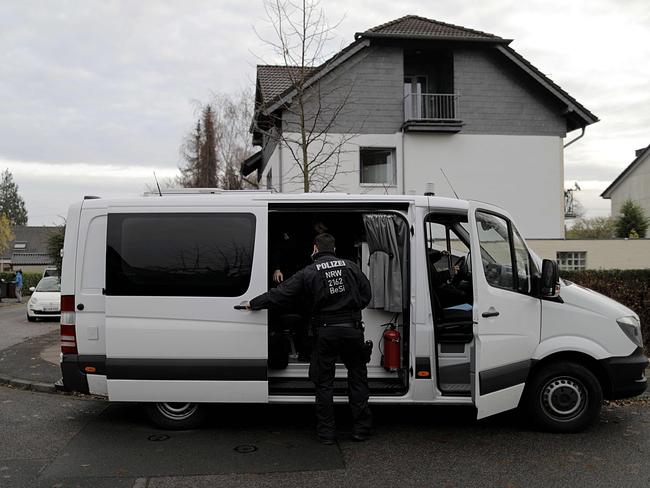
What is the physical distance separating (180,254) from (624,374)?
4385 mm

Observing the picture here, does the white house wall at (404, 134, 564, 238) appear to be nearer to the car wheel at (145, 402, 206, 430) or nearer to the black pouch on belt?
the black pouch on belt

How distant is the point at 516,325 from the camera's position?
5922 millimetres

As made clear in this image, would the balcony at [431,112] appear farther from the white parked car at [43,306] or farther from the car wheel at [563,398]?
the car wheel at [563,398]

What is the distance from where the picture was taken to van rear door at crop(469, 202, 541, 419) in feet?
18.6

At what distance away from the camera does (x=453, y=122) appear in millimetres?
21109

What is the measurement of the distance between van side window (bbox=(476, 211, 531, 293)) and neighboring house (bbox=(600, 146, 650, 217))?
152 ft

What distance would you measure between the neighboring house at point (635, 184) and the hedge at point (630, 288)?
40394 millimetres

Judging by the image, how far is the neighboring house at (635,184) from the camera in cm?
4903

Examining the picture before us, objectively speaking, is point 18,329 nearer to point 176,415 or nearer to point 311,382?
point 176,415

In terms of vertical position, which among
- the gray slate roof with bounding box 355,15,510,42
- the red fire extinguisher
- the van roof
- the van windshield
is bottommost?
the van windshield

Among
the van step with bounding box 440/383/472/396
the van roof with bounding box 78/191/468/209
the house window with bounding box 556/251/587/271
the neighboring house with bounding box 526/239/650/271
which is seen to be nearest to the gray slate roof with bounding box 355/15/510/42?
the neighboring house with bounding box 526/239/650/271

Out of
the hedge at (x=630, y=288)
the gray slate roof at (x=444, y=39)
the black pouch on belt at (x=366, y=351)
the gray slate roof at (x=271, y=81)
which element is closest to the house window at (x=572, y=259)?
the gray slate roof at (x=444, y=39)

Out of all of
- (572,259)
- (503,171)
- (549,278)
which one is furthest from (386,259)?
(572,259)

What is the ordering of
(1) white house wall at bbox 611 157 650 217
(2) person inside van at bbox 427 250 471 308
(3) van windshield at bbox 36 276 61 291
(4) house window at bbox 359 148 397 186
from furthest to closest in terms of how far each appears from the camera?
(1) white house wall at bbox 611 157 650 217
(4) house window at bbox 359 148 397 186
(3) van windshield at bbox 36 276 61 291
(2) person inside van at bbox 427 250 471 308
